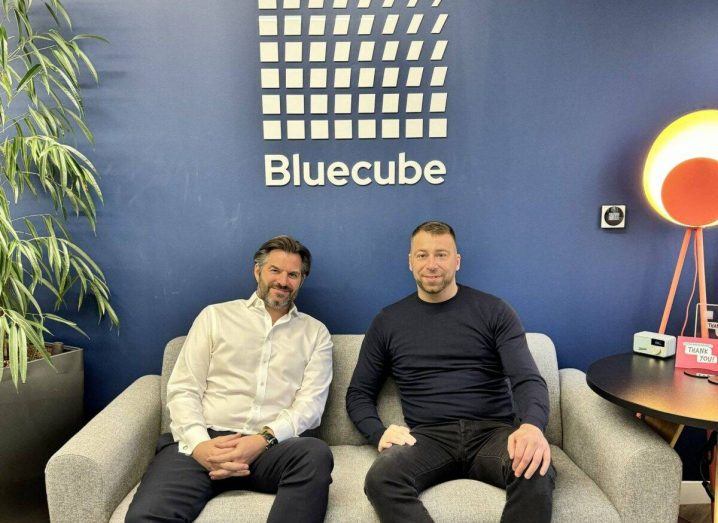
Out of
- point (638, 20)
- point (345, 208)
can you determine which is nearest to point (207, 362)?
point (345, 208)

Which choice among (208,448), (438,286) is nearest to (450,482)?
(438,286)

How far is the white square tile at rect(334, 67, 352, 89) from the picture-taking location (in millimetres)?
2197

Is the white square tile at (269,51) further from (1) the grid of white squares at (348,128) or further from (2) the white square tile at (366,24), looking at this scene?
(2) the white square tile at (366,24)

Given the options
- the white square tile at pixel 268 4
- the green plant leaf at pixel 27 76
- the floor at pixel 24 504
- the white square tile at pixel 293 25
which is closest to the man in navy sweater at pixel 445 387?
the white square tile at pixel 293 25

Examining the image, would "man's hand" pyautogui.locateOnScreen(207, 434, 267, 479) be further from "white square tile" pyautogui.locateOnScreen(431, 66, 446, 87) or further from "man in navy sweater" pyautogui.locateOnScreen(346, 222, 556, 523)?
"white square tile" pyautogui.locateOnScreen(431, 66, 446, 87)

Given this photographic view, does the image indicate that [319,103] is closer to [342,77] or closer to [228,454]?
[342,77]

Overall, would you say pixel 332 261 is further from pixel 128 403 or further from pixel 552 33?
pixel 552 33

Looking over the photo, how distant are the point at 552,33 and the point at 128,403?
2.34 metres

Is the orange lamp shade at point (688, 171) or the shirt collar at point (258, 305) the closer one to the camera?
the orange lamp shade at point (688, 171)

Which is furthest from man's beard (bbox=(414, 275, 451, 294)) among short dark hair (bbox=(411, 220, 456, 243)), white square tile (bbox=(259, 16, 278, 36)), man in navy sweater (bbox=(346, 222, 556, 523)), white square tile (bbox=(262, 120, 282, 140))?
white square tile (bbox=(259, 16, 278, 36))

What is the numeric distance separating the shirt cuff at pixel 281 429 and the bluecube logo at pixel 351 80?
1036 millimetres

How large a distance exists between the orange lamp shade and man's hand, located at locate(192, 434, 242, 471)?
1.86 metres

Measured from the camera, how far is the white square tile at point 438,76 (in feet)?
7.23

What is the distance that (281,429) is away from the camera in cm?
180
